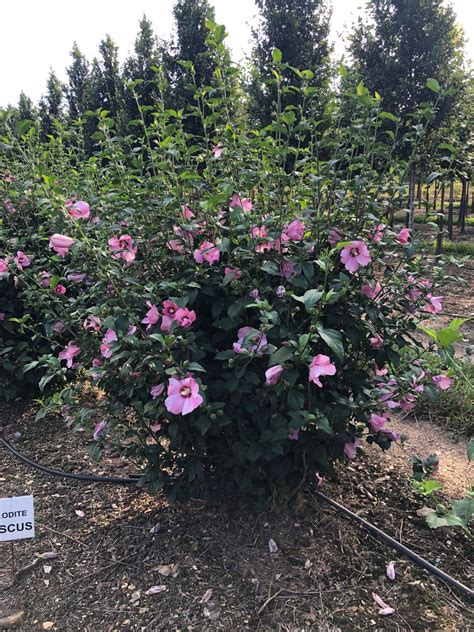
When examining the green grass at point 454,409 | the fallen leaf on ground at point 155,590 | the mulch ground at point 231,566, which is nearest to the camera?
the mulch ground at point 231,566

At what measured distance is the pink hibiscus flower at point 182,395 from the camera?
54.3 inches

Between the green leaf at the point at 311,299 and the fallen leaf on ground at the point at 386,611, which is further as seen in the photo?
the fallen leaf on ground at the point at 386,611

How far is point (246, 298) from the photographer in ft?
5.09

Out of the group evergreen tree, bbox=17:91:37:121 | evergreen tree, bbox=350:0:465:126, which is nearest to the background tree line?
evergreen tree, bbox=350:0:465:126

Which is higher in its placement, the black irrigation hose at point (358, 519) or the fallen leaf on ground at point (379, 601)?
the black irrigation hose at point (358, 519)

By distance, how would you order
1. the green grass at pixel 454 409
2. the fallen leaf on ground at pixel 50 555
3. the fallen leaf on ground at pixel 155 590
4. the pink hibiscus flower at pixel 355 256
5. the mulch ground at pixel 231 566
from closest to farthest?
the pink hibiscus flower at pixel 355 256
the mulch ground at pixel 231 566
the fallen leaf on ground at pixel 155 590
the fallen leaf on ground at pixel 50 555
the green grass at pixel 454 409

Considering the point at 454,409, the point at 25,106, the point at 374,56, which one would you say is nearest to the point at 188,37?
the point at 374,56

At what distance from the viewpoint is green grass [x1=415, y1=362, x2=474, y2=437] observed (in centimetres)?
278

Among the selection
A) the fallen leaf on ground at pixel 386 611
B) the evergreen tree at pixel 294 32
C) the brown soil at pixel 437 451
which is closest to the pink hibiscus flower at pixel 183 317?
the fallen leaf on ground at pixel 386 611

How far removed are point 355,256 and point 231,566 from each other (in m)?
1.17

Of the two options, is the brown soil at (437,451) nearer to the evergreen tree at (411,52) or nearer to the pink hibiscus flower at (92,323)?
the pink hibiscus flower at (92,323)

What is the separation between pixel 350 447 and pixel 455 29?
6.22m

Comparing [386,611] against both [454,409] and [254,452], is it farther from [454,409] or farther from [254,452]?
[454,409]

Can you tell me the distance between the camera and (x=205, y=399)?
153 centimetres
